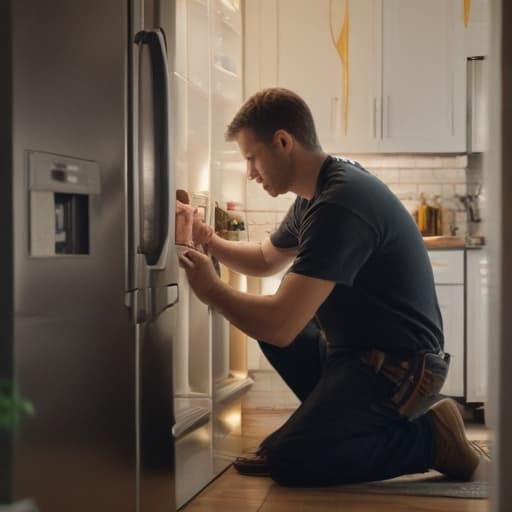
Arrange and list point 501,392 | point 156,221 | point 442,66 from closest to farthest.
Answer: point 501,392 < point 156,221 < point 442,66

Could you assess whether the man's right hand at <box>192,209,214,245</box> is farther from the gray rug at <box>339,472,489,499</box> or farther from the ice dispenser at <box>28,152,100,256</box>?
the ice dispenser at <box>28,152,100,256</box>

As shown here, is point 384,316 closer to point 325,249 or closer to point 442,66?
point 325,249

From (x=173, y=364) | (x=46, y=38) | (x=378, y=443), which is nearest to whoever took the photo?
(x=46, y=38)

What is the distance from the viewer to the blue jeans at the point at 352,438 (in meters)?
2.90

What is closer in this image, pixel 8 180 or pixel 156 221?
pixel 8 180

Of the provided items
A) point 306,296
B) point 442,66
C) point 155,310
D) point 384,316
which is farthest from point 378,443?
point 442,66

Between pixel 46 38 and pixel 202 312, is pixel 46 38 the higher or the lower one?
the higher one

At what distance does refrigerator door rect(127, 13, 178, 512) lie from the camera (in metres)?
1.94

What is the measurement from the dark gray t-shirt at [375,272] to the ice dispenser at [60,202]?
1.10 metres

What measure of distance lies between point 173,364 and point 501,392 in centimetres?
136

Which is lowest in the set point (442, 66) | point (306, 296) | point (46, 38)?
point (306, 296)

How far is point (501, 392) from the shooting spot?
1146 millimetres

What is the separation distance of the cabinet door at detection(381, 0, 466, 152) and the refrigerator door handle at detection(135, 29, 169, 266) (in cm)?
261

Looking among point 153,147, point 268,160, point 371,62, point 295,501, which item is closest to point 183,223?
point 268,160
